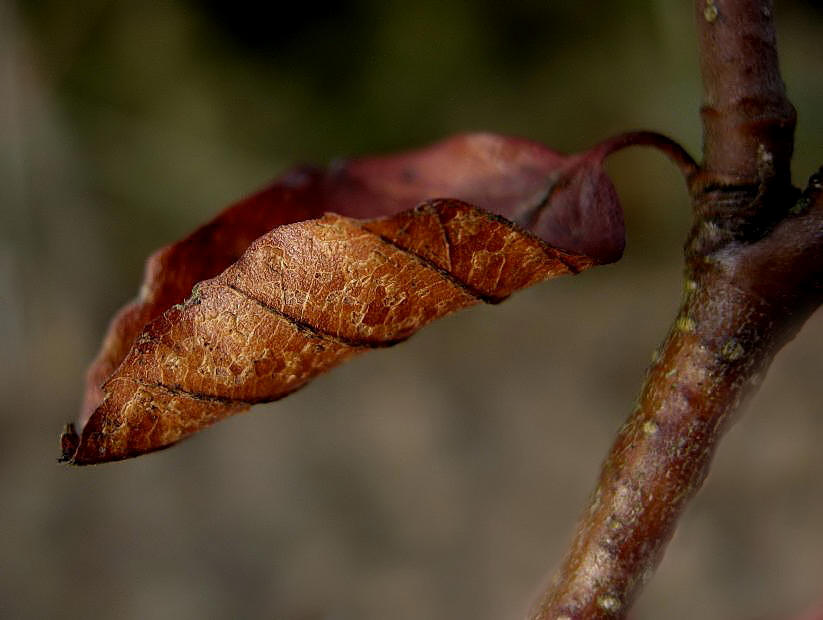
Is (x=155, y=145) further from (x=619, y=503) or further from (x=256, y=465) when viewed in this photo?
(x=619, y=503)

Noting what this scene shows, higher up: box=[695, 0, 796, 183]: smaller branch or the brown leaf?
box=[695, 0, 796, 183]: smaller branch

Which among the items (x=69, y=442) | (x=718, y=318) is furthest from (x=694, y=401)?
(x=69, y=442)

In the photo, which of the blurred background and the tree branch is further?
the blurred background

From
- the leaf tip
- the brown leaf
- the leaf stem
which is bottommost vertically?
the leaf tip

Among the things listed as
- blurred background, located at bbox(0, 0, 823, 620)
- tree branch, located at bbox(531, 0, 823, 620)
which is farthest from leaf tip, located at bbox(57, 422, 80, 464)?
blurred background, located at bbox(0, 0, 823, 620)

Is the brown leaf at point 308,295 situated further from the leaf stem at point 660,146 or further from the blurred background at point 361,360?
the blurred background at point 361,360

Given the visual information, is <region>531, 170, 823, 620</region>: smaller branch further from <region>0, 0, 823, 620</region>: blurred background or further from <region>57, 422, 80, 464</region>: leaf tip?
<region>0, 0, 823, 620</region>: blurred background
